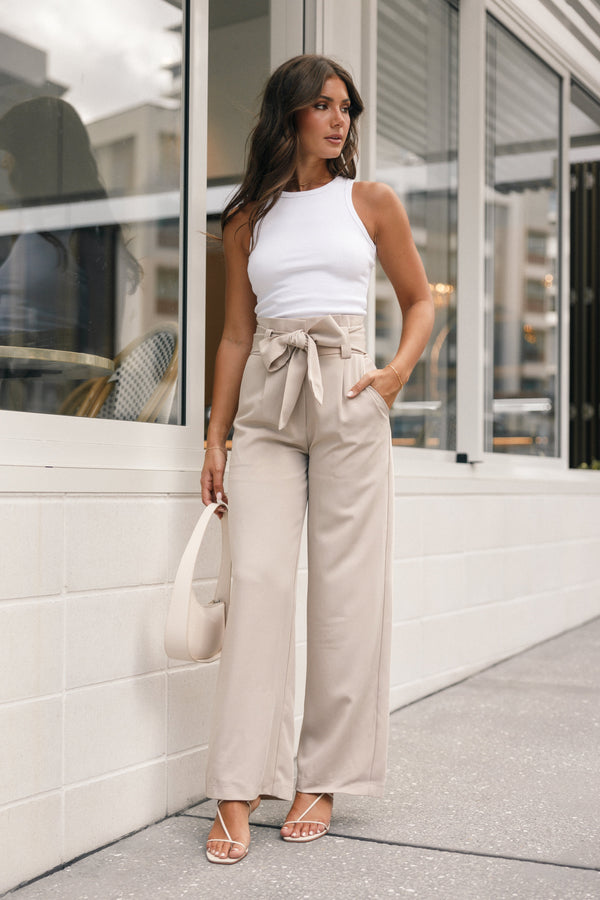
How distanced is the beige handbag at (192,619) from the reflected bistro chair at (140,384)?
32cm

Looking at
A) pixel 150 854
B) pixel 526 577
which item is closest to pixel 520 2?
pixel 526 577

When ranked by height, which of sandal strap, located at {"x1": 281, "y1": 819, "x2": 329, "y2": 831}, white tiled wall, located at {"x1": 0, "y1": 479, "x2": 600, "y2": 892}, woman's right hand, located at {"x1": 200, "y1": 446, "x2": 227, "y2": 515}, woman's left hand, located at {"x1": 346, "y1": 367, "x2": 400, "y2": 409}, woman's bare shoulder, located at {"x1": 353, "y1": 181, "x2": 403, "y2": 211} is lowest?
sandal strap, located at {"x1": 281, "y1": 819, "x2": 329, "y2": 831}

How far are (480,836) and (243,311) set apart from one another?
112 cm

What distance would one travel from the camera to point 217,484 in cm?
201

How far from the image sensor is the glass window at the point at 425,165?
3.37 metres

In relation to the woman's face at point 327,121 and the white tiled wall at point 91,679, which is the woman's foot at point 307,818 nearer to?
the white tiled wall at point 91,679

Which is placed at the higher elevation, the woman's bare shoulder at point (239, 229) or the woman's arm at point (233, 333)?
the woman's bare shoulder at point (239, 229)

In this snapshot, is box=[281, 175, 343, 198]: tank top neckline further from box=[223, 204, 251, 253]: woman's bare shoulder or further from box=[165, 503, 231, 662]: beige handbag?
box=[165, 503, 231, 662]: beige handbag

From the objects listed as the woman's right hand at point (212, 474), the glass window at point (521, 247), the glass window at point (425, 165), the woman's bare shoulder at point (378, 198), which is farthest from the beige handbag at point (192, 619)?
the glass window at point (521, 247)

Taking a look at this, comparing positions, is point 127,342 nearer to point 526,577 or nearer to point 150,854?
point 150,854

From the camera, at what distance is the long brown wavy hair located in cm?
196

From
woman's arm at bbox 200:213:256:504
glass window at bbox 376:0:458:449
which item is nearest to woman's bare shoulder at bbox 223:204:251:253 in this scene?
woman's arm at bbox 200:213:256:504

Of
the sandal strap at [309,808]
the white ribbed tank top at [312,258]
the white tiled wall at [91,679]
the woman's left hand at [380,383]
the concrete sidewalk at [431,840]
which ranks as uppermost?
the white ribbed tank top at [312,258]

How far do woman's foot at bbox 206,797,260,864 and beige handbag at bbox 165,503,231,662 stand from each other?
0.89ft
